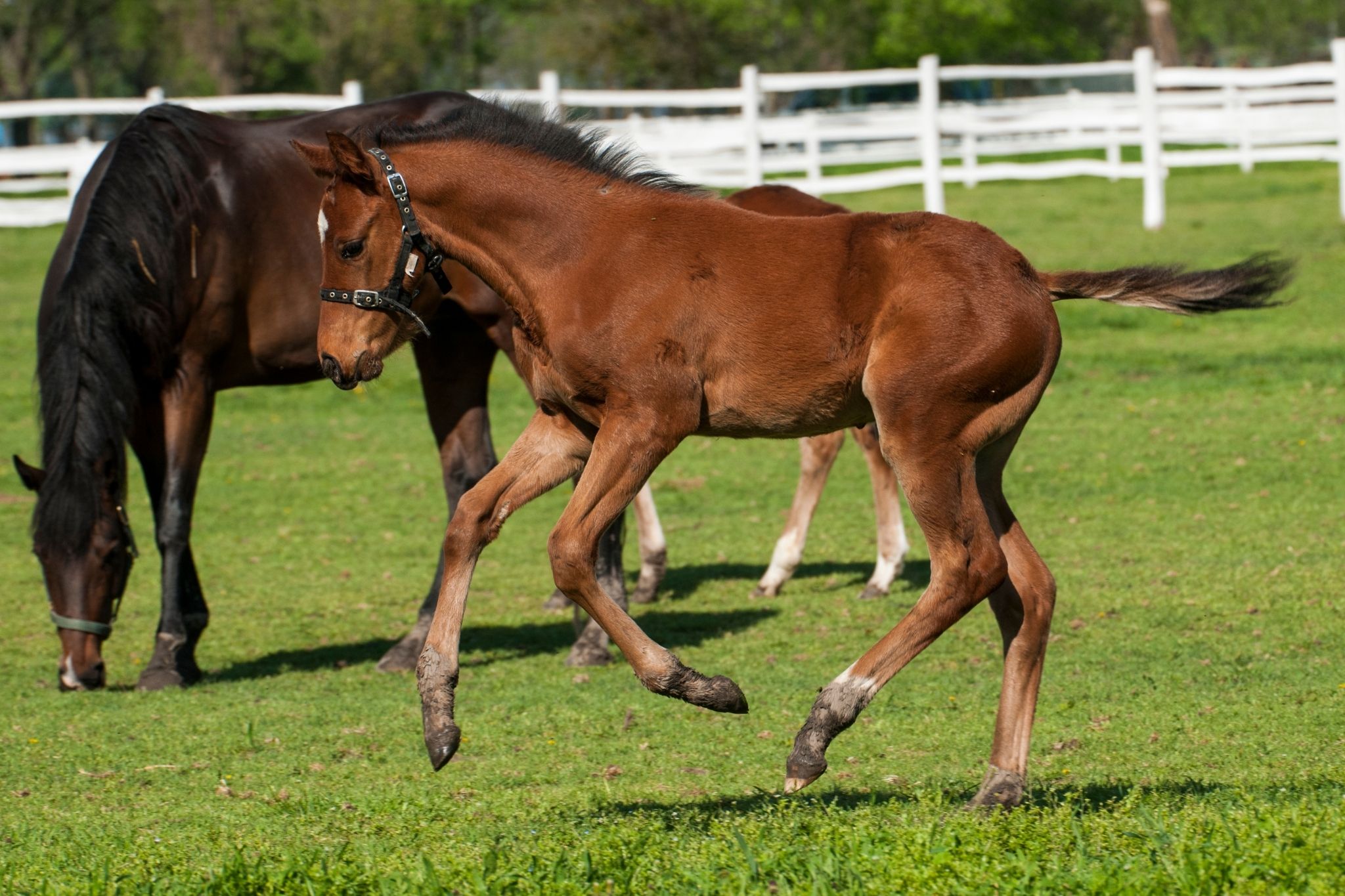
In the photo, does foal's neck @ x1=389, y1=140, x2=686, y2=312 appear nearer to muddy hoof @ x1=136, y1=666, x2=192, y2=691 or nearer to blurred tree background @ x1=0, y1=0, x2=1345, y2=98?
muddy hoof @ x1=136, y1=666, x2=192, y2=691

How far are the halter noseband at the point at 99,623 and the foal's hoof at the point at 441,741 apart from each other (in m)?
2.96

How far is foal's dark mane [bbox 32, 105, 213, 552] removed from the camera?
714 centimetres

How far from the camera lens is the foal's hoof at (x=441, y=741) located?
4781mm

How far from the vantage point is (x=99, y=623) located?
7.29 meters

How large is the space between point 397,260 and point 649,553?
4112mm

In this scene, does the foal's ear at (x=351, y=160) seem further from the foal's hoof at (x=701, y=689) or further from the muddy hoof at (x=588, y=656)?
the muddy hoof at (x=588, y=656)

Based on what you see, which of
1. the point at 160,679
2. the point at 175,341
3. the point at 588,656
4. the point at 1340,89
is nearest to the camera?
the point at 160,679

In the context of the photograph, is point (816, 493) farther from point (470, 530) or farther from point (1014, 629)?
point (470, 530)

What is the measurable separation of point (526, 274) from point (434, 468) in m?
7.84

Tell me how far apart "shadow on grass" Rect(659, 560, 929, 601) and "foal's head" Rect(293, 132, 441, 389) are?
4.18 meters

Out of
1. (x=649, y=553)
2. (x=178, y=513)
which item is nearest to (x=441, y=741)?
(x=178, y=513)

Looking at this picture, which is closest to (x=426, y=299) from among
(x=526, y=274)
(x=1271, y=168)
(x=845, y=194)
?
(x=526, y=274)

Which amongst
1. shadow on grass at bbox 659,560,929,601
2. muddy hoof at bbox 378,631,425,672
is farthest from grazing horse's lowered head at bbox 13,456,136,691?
shadow on grass at bbox 659,560,929,601

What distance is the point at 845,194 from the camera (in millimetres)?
25016
